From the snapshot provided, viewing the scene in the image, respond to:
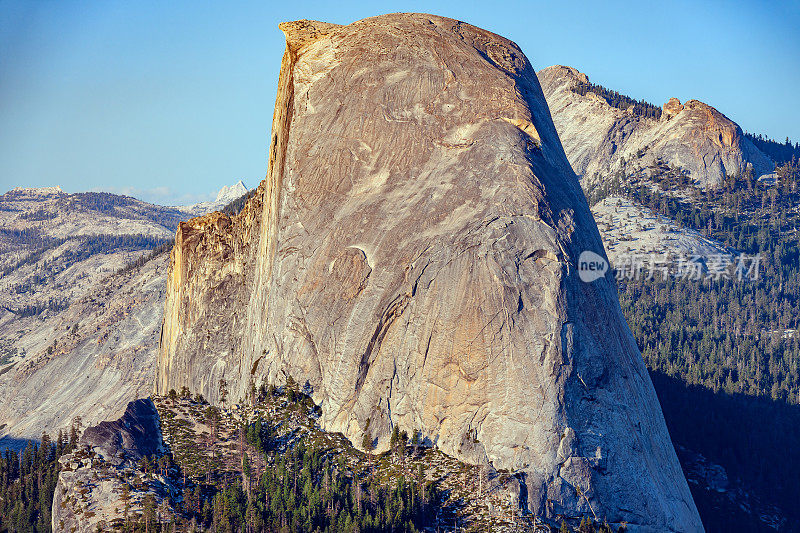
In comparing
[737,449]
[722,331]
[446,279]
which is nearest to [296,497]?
[446,279]

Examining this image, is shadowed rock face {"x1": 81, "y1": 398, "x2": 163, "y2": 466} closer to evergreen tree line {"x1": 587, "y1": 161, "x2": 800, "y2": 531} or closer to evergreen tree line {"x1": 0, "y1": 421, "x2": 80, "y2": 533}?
evergreen tree line {"x1": 0, "y1": 421, "x2": 80, "y2": 533}

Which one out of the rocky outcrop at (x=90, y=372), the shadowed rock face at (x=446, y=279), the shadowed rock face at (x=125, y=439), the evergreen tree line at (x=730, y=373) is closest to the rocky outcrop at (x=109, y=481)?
the shadowed rock face at (x=125, y=439)

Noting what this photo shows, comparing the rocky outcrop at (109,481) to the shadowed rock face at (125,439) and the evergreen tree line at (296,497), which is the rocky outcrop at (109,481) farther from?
the evergreen tree line at (296,497)

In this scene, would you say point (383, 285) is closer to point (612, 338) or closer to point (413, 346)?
point (413, 346)

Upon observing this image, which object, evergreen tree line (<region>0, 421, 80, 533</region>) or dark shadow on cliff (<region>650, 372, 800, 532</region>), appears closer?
evergreen tree line (<region>0, 421, 80, 533</region>)

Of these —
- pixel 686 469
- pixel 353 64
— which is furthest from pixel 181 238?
pixel 686 469

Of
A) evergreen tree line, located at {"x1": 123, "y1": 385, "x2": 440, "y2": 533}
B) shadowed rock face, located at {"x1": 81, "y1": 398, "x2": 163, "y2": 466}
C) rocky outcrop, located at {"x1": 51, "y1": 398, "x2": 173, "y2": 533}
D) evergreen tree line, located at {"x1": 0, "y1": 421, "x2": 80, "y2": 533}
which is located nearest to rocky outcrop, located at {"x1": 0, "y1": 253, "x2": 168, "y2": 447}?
evergreen tree line, located at {"x1": 0, "y1": 421, "x2": 80, "y2": 533}
